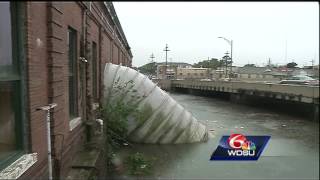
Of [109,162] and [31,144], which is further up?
[31,144]

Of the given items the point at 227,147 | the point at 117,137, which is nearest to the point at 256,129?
the point at 117,137

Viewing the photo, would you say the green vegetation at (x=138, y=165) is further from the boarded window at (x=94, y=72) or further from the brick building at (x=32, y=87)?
the brick building at (x=32, y=87)

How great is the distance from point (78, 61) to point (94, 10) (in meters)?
2.76

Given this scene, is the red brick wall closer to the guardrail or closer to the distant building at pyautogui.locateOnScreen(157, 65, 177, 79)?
the guardrail

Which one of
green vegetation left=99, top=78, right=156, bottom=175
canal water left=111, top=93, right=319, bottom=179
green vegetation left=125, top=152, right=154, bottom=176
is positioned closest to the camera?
green vegetation left=125, top=152, right=154, bottom=176

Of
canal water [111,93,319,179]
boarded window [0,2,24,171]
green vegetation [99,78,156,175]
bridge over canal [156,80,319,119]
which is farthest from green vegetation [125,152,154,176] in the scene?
bridge over canal [156,80,319,119]

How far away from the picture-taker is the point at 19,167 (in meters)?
4.25

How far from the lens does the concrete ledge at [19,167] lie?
13.1 ft

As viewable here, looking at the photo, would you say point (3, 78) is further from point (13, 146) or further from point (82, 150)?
point (82, 150)

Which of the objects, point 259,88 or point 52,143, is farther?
point 259,88

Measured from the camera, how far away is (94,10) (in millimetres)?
10586

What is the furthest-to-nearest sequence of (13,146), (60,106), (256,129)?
(256,129)
(60,106)
(13,146)

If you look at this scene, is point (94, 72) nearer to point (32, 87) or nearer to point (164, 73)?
point (32, 87)

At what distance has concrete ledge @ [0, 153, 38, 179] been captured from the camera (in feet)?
13.1
